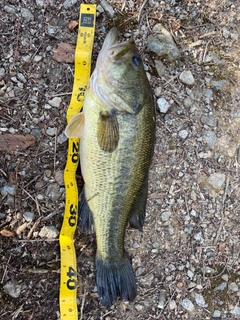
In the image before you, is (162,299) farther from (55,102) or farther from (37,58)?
(37,58)

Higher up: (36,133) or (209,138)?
(36,133)

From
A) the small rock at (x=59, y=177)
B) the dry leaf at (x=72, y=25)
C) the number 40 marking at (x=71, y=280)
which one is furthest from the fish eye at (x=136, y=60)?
the number 40 marking at (x=71, y=280)

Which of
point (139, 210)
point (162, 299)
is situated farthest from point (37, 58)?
point (162, 299)

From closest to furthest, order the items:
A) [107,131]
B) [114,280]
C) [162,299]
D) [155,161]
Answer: [107,131]
[114,280]
[162,299]
[155,161]

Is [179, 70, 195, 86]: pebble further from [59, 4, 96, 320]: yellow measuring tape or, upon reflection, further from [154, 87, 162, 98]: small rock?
[59, 4, 96, 320]: yellow measuring tape

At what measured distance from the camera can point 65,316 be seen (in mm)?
3539

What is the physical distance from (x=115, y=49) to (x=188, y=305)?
2526 mm

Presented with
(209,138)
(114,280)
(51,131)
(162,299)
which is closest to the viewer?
(114,280)

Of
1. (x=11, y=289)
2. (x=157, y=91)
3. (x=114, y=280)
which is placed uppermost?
(x=157, y=91)

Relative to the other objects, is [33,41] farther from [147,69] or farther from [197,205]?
[197,205]

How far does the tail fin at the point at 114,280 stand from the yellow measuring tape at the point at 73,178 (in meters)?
0.27

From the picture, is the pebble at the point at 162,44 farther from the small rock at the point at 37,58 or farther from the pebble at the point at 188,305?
the pebble at the point at 188,305

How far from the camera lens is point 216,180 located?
13.1 feet

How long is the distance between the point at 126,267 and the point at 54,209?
2.79 feet
